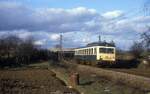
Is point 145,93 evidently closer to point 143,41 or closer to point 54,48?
point 143,41

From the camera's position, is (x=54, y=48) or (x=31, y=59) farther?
(x=54, y=48)

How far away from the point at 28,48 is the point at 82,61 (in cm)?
4198

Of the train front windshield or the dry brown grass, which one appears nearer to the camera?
the dry brown grass

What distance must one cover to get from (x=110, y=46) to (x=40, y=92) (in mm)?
28389

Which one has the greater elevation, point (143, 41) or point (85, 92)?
point (143, 41)

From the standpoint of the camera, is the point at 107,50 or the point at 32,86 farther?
the point at 107,50

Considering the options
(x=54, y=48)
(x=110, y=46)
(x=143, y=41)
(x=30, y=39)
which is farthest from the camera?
(x=54, y=48)

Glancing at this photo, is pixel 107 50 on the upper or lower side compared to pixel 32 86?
upper

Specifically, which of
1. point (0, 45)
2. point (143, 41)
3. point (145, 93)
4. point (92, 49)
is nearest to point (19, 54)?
point (0, 45)

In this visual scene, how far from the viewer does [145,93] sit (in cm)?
1731

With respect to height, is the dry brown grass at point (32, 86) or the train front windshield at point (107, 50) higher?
the train front windshield at point (107, 50)

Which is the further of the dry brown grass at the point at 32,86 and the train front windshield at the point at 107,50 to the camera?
the train front windshield at the point at 107,50

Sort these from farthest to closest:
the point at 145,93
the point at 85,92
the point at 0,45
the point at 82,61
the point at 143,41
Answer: the point at 0,45, the point at 82,61, the point at 143,41, the point at 85,92, the point at 145,93

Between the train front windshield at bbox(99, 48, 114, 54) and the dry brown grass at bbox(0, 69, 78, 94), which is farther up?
the train front windshield at bbox(99, 48, 114, 54)
